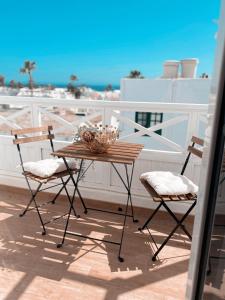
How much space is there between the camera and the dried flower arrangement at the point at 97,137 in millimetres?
1884

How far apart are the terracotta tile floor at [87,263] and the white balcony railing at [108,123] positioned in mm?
460

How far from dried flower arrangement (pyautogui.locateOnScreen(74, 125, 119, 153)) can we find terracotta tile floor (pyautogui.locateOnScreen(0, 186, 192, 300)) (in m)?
0.89

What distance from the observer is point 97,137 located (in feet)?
6.14

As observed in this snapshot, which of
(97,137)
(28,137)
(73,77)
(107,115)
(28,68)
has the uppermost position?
(28,68)

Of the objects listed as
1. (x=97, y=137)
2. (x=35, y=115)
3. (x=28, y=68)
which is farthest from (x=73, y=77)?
(x=97, y=137)

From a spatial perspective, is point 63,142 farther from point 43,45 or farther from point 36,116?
point 43,45

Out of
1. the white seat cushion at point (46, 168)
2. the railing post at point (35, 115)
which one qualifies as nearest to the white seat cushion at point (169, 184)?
the white seat cushion at point (46, 168)

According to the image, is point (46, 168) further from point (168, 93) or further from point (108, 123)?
point (168, 93)

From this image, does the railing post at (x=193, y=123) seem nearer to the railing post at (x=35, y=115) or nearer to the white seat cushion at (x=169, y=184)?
the white seat cushion at (x=169, y=184)

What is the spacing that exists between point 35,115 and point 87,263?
74.1 inches

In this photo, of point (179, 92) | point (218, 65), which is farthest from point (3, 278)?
point (179, 92)

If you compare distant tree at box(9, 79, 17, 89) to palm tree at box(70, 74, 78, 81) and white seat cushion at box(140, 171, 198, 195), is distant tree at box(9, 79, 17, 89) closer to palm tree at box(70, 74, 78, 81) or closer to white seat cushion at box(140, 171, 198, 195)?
palm tree at box(70, 74, 78, 81)

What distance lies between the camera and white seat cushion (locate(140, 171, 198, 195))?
1.80 m

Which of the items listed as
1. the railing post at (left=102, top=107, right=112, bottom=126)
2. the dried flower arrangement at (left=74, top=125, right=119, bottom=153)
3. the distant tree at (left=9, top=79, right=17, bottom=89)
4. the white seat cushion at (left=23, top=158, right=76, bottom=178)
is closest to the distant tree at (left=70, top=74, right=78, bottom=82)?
the distant tree at (left=9, top=79, right=17, bottom=89)
